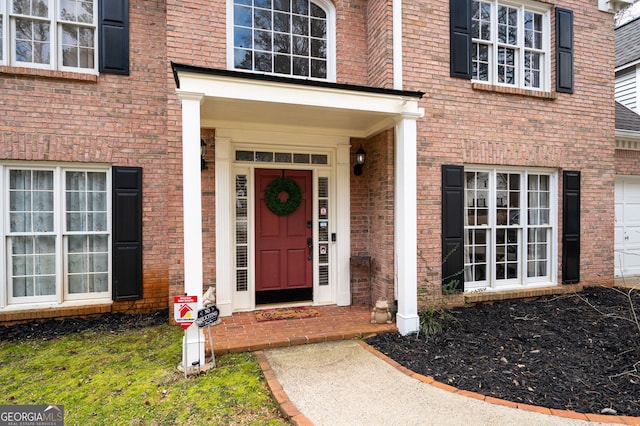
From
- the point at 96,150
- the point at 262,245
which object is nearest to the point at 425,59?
the point at 262,245

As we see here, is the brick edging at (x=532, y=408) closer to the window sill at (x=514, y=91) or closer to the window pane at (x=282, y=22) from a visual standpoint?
the window sill at (x=514, y=91)

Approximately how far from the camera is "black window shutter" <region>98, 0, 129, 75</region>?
491 centimetres

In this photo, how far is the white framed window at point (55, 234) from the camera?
4.79 m

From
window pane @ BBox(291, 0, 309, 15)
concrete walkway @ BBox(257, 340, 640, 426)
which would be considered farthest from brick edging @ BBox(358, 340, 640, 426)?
window pane @ BBox(291, 0, 309, 15)

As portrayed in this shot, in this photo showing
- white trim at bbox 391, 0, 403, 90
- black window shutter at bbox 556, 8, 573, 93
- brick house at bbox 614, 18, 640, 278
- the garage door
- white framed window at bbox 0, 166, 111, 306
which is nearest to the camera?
white framed window at bbox 0, 166, 111, 306

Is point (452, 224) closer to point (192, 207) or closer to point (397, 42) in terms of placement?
point (397, 42)

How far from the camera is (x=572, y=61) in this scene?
19.6ft

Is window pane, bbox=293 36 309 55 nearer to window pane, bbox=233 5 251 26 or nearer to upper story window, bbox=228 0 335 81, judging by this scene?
upper story window, bbox=228 0 335 81

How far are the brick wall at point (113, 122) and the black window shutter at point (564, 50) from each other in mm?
6307

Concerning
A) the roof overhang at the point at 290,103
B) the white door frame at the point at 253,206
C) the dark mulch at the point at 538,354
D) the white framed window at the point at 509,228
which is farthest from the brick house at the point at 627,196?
the white door frame at the point at 253,206

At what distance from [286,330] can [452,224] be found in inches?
111

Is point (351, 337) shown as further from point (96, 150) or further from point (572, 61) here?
point (572, 61)

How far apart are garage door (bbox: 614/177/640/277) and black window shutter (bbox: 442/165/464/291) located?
4407 mm

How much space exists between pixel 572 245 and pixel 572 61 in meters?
3.13
